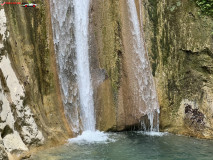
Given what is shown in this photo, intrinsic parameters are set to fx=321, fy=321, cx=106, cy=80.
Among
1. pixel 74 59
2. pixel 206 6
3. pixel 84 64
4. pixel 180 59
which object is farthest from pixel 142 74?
pixel 206 6

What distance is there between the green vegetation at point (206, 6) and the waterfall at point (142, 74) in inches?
63.7

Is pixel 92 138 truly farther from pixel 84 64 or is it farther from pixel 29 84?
pixel 29 84

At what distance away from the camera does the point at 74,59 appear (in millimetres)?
7961

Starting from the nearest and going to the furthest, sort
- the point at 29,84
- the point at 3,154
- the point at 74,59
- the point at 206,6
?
1. the point at 3,154
2. the point at 29,84
3. the point at 74,59
4. the point at 206,6

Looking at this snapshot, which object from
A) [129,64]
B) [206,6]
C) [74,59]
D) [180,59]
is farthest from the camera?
[180,59]

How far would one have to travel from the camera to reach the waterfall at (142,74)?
8.41 metres

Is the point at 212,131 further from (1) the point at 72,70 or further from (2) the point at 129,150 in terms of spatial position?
(1) the point at 72,70

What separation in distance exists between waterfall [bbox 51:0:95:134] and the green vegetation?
9.85ft

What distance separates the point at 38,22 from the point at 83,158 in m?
3.11

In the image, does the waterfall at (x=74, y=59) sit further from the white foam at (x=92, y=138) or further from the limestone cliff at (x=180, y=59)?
the limestone cliff at (x=180, y=59)

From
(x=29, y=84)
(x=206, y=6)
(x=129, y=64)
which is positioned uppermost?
(x=206, y=6)

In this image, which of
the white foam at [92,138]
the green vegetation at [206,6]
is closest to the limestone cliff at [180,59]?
the green vegetation at [206,6]

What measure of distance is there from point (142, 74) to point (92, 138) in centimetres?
222

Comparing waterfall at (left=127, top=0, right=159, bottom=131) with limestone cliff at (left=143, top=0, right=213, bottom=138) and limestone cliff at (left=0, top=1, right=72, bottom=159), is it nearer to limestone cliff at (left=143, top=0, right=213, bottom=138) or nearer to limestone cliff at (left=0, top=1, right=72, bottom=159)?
limestone cliff at (left=143, top=0, right=213, bottom=138)
